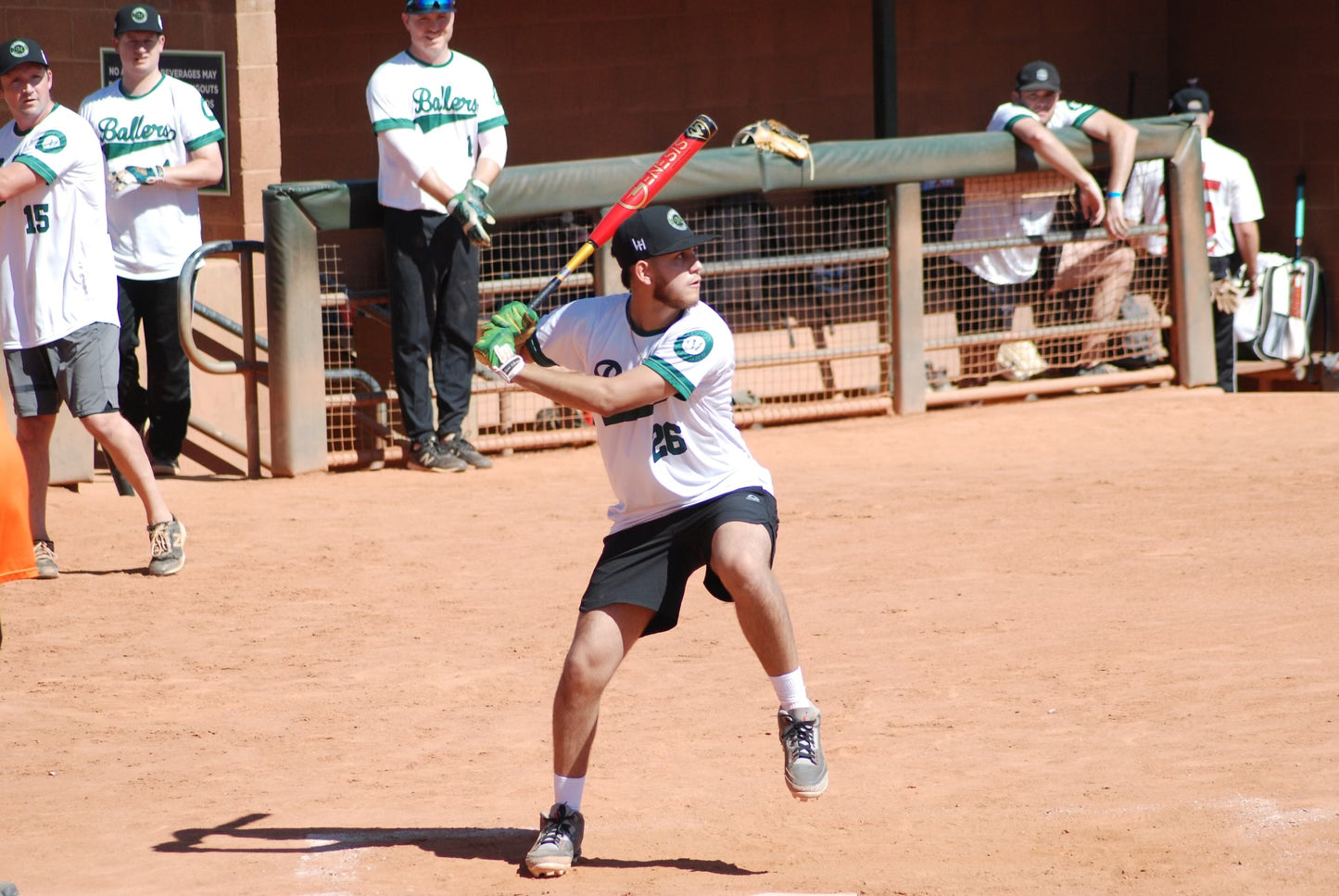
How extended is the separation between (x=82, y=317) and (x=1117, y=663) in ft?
13.1

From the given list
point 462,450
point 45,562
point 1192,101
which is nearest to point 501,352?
point 45,562

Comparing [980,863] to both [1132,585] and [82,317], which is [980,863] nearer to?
[1132,585]

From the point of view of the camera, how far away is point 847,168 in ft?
32.1

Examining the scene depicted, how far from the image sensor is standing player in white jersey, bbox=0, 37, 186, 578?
658 centimetres

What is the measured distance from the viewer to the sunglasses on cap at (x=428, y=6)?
27.3 ft

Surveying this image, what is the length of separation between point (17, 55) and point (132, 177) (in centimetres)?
143

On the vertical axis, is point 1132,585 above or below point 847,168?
below

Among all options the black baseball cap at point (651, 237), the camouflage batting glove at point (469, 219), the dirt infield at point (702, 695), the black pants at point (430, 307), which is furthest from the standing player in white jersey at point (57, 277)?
the black baseball cap at point (651, 237)

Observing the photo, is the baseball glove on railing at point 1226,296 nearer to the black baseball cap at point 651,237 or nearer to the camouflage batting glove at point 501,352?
the black baseball cap at point 651,237

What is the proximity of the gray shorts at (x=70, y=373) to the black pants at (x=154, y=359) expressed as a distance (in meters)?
1.39

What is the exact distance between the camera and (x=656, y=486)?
4.31 m

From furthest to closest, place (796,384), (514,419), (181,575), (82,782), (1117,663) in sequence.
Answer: (796,384)
(514,419)
(181,575)
(1117,663)
(82,782)

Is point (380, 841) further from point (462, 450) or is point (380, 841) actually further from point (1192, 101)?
point (1192, 101)

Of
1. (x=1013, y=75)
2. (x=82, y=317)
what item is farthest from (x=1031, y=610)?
(x=1013, y=75)
